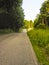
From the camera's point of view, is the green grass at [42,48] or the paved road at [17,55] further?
the green grass at [42,48]

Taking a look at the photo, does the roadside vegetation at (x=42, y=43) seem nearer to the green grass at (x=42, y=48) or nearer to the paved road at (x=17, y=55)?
the green grass at (x=42, y=48)

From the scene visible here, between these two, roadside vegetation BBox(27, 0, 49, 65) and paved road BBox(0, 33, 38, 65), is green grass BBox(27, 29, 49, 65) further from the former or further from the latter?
paved road BBox(0, 33, 38, 65)

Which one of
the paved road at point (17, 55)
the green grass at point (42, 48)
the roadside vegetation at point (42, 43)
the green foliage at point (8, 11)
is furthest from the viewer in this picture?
the green foliage at point (8, 11)

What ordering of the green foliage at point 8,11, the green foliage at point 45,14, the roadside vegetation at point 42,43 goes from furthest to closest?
the green foliage at point 8,11 → the green foliage at point 45,14 → the roadside vegetation at point 42,43

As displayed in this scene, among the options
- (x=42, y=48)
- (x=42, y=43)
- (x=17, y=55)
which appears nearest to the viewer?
(x=17, y=55)

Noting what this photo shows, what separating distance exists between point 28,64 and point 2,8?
39091mm

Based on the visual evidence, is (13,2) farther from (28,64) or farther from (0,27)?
(28,64)

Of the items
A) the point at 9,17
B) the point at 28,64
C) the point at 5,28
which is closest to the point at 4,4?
the point at 9,17

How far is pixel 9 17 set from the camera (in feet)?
186

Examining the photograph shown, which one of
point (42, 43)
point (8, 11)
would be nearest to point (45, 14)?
point (42, 43)

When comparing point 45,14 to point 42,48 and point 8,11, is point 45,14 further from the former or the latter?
point 8,11

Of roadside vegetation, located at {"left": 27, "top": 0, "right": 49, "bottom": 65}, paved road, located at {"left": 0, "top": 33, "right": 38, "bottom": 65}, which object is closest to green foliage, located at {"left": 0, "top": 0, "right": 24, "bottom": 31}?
roadside vegetation, located at {"left": 27, "top": 0, "right": 49, "bottom": 65}

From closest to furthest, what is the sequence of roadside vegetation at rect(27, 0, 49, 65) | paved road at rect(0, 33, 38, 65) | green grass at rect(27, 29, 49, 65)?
1. paved road at rect(0, 33, 38, 65)
2. green grass at rect(27, 29, 49, 65)
3. roadside vegetation at rect(27, 0, 49, 65)

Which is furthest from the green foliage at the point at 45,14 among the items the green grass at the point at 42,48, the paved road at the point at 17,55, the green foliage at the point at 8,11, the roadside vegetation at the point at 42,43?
the green foliage at the point at 8,11
